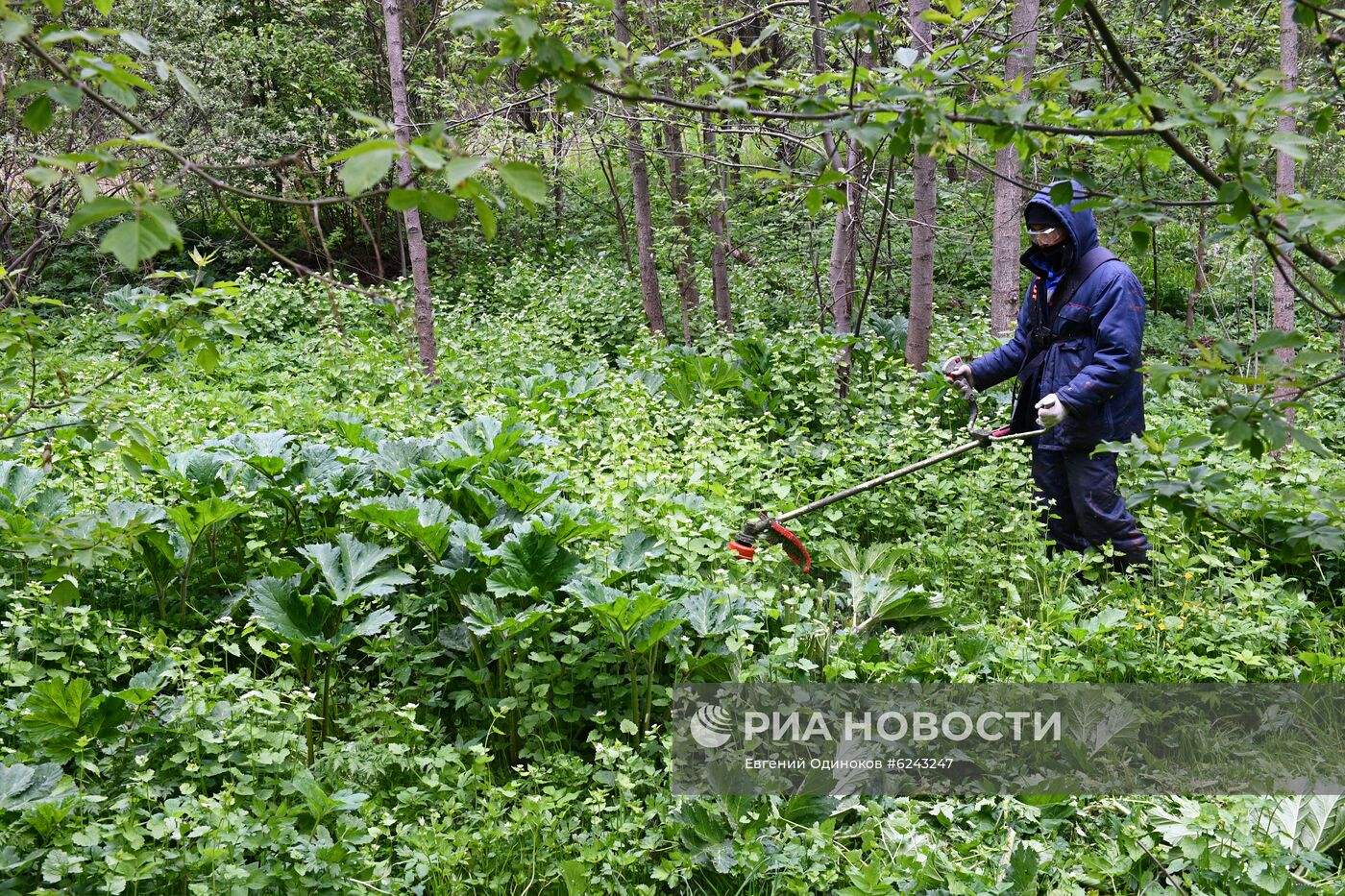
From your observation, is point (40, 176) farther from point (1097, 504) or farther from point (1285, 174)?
point (1285, 174)

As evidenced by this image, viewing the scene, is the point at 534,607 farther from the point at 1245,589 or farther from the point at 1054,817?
the point at 1245,589

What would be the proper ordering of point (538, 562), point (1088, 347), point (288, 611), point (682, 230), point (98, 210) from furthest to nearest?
point (682, 230) < point (1088, 347) < point (538, 562) < point (288, 611) < point (98, 210)

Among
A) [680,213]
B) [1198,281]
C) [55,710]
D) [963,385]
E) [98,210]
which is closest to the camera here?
[98,210]

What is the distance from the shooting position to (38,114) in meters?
1.74

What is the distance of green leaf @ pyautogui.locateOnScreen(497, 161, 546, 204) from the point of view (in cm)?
147

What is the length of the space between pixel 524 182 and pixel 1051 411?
3.90 m

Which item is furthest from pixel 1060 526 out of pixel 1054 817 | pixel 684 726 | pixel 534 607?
pixel 534 607

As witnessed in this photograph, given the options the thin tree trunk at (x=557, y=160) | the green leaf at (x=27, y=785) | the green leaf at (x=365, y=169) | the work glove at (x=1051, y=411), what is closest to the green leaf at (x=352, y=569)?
the green leaf at (x=27, y=785)

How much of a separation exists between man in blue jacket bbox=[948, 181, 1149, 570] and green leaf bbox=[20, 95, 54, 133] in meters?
4.22

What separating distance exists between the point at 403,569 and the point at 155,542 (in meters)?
1.05

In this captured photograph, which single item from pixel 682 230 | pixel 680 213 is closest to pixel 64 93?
pixel 682 230

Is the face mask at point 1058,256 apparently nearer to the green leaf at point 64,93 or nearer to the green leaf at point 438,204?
the green leaf at point 438,204

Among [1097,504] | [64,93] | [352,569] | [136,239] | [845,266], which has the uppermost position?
[64,93]

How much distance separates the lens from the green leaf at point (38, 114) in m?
1.72
